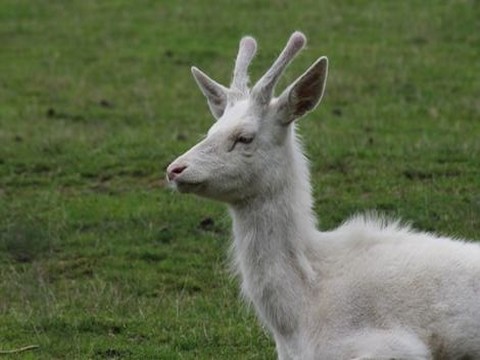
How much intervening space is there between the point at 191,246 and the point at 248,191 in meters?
4.58

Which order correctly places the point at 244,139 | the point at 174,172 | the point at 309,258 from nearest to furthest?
1. the point at 174,172
2. the point at 244,139
3. the point at 309,258

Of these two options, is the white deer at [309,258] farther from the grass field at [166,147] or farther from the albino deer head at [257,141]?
the grass field at [166,147]

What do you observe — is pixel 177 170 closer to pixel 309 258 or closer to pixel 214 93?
pixel 309 258

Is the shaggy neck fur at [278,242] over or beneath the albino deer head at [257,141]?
beneath

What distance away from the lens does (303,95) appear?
8844mm

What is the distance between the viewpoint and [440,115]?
60.2ft

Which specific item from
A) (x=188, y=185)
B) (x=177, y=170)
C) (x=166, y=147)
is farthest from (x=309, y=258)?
(x=166, y=147)

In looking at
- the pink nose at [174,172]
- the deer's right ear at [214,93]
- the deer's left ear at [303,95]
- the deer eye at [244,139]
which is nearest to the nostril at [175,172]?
the pink nose at [174,172]

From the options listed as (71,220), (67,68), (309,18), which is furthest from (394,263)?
(309,18)

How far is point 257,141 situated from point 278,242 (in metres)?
0.64

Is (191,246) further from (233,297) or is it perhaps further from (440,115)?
(440,115)

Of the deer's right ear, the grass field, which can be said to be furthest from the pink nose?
the grass field

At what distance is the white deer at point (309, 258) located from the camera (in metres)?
8.26

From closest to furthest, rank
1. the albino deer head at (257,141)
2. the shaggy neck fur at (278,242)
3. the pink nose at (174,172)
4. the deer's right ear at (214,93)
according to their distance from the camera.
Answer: the pink nose at (174,172) → the albino deer head at (257,141) → the shaggy neck fur at (278,242) → the deer's right ear at (214,93)
